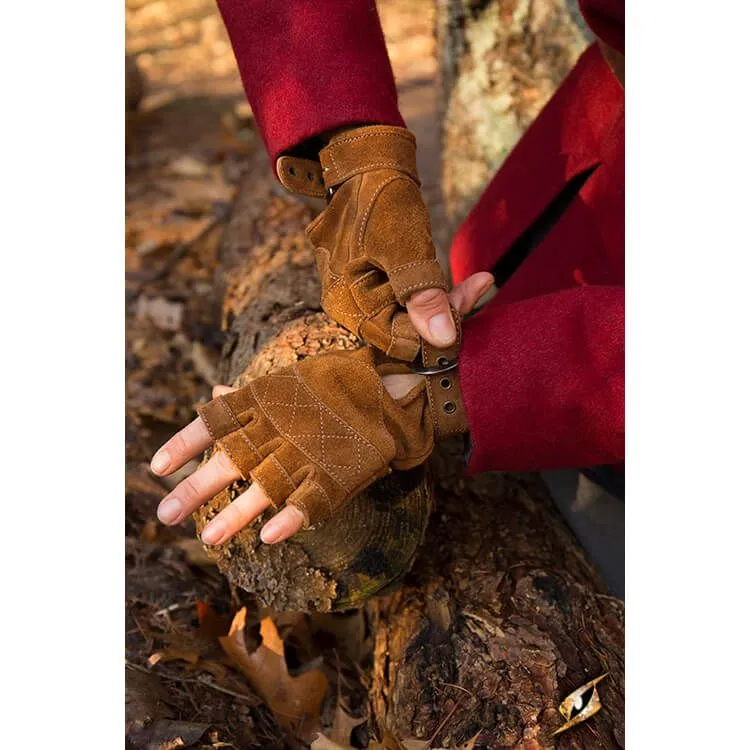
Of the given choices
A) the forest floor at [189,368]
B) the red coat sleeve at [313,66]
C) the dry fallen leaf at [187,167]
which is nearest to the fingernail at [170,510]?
the forest floor at [189,368]

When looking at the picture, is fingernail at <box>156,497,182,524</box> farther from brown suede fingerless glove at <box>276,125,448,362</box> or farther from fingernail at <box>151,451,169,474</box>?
brown suede fingerless glove at <box>276,125,448,362</box>

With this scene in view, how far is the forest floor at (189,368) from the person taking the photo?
1464 millimetres

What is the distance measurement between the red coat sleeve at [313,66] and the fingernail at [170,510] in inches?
24.9

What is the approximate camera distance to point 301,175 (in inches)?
56.6

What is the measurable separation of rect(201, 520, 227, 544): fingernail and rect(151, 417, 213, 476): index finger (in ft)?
0.37

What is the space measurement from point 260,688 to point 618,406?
0.84 meters

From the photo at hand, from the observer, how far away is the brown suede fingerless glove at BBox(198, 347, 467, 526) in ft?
3.79

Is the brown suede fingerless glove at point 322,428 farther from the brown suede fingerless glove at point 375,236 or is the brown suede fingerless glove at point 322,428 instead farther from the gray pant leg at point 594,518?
the gray pant leg at point 594,518

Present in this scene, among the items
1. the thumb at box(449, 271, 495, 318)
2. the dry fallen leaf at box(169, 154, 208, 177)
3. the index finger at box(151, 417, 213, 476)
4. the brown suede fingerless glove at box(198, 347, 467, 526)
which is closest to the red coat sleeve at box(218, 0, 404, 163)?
the thumb at box(449, 271, 495, 318)

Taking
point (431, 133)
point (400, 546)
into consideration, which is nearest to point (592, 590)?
point (400, 546)

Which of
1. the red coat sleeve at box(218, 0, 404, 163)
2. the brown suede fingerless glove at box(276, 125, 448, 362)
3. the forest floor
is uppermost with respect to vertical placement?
the red coat sleeve at box(218, 0, 404, 163)

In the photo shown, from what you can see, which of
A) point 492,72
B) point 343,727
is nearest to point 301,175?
point 343,727

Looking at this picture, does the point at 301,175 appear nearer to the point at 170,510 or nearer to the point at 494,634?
the point at 170,510
